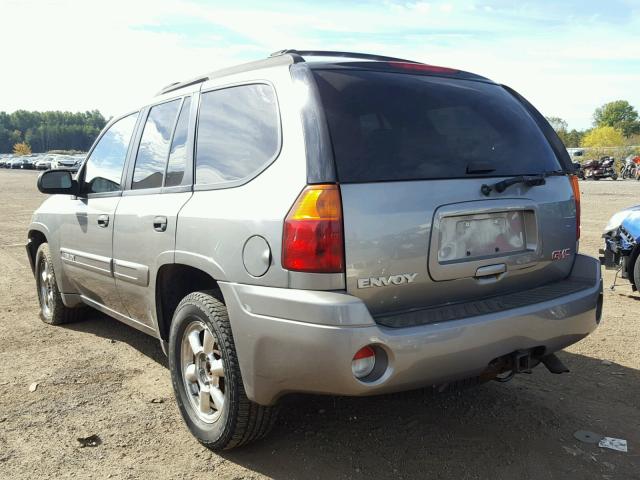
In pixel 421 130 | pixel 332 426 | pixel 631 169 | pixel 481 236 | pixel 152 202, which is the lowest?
pixel 631 169

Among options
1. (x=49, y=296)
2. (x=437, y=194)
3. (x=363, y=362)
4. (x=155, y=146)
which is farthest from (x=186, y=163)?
(x=49, y=296)

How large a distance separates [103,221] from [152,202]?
0.73m

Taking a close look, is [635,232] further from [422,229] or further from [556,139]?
[422,229]

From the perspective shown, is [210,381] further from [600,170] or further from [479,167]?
[600,170]

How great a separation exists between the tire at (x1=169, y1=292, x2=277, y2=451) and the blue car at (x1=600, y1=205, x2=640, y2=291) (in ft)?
15.5

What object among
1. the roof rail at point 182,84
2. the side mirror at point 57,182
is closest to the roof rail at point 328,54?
the roof rail at point 182,84

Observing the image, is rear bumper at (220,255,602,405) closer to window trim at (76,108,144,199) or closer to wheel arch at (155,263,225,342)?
wheel arch at (155,263,225,342)

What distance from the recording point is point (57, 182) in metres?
4.43

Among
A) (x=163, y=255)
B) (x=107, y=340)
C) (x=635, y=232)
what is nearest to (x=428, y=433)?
(x=163, y=255)

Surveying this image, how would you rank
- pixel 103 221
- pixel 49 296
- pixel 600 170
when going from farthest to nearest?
pixel 600 170 → pixel 49 296 → pixel 103 221

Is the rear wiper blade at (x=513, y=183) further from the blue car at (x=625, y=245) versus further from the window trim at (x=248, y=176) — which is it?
the blue car at (x=625, y=245)

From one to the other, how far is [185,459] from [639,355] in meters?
3.39

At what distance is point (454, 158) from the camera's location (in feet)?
9.11

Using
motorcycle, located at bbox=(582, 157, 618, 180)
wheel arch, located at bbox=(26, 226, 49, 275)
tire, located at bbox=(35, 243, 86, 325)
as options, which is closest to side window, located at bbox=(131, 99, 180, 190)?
tire, located at bbox=(35, 243, 86, 325)
